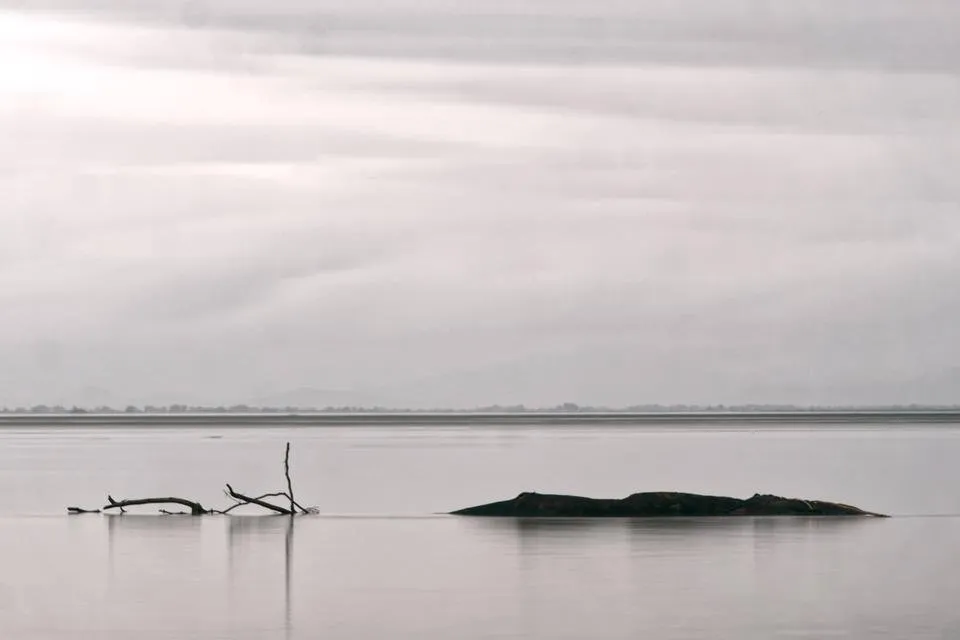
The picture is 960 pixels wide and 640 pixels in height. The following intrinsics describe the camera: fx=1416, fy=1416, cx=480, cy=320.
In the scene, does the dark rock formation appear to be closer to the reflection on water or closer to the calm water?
the reflection on water

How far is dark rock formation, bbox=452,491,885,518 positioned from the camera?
170 feet

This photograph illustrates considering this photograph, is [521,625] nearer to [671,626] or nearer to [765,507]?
[671,626]

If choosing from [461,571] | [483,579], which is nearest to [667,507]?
[461,571]

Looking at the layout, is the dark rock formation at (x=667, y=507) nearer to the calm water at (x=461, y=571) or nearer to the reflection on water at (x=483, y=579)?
the reflection on water at (x=483, y=579)

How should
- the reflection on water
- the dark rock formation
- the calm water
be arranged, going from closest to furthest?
the reflection on water < the calm water < the dark rock formation

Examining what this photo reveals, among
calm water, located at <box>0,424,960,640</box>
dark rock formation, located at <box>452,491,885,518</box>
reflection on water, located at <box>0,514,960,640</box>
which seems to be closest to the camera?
reflection on water, located at <box>0,514,960,640</box>

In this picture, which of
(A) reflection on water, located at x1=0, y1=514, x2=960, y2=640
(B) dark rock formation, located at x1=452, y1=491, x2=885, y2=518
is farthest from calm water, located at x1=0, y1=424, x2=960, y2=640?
(B) dark rock formation, located at x1=452, y1=491, x2=885, y2=518

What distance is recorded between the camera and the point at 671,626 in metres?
28.0

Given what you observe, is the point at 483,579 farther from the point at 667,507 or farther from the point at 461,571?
the point at 667,507

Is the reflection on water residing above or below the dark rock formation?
below

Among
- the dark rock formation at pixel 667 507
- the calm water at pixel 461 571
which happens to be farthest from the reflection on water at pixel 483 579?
the dark rock formation at pixel 667 507

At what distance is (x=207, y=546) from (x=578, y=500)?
15.2m

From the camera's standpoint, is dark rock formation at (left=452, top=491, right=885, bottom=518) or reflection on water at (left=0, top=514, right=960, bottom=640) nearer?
reflection on water at (left=0, top=514, right=960, bottom=640)

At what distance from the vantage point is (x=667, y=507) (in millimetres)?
52375
